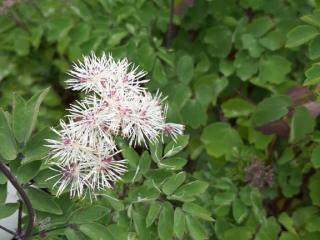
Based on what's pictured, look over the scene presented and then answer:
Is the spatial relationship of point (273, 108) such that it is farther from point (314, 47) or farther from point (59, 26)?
point (59, 26)

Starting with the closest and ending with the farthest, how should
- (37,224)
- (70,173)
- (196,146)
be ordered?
(70,173) < (37,224) < (196,146)

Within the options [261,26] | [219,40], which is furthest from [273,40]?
[219,40]

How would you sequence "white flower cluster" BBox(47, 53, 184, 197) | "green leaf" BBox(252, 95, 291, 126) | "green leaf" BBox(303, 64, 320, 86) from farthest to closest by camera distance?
1. "green leaf" BBox(252, 95, 291, 126)
2. "green leaf" BBox(303, 64, 320, 86)
3. "white flower cluster" BBox(47, 53, 184, 197)

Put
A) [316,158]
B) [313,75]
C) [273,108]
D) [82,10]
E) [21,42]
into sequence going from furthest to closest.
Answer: [21,42], [82,10], [273,108], [316,158], [313,75]

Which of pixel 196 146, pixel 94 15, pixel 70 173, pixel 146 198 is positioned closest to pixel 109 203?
pixel 146 198

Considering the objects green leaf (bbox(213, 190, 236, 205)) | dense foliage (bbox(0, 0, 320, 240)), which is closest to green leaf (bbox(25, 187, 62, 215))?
dense foliage (bbox(0, 0, 320, 240))

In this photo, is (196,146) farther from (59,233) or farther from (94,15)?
(59,233)

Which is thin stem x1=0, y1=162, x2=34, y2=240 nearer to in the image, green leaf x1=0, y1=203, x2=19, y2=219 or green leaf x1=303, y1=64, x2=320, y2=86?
green leaf x1=0, y1=203, x2=19, y2=219
